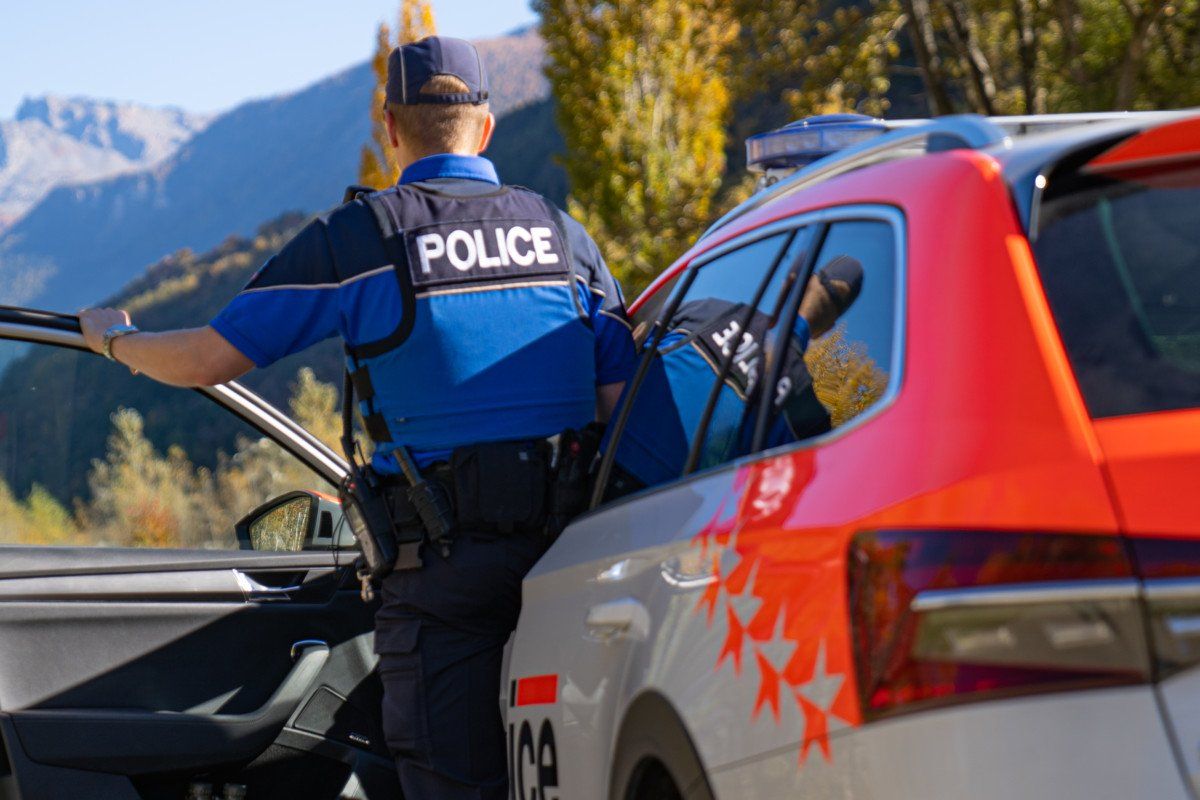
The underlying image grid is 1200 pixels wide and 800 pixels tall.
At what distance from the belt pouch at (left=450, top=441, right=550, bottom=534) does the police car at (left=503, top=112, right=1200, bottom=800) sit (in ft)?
2.42

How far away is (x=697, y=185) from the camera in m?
18.6

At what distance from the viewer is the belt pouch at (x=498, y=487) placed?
9.40 ft

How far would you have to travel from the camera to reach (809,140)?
2.77 metres

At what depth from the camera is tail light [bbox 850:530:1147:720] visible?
1405 millimetres

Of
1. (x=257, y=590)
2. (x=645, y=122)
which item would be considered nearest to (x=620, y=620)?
(x=257, y=590)

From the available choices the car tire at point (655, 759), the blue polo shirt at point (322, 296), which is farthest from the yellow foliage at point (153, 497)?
the car tire at point (655, 759)

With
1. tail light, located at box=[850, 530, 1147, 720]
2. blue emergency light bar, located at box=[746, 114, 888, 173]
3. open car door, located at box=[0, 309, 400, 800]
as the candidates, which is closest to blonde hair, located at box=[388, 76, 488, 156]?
blue emergency light bar, located at box=[746, 114, 888, 173]

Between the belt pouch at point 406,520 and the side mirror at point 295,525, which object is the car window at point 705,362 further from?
the side mirror at point 295,525

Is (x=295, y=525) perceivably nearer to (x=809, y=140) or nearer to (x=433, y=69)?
(x=433, y=69)

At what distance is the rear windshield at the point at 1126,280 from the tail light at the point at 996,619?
0.18 m

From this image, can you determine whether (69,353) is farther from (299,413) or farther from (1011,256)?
(1011,256)

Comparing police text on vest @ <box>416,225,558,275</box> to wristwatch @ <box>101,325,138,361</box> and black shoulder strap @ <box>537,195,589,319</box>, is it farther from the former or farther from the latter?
wristwatch @ <box>101,325,138,361</box>

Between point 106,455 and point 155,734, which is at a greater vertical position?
point 106,455

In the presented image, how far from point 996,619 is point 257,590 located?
271 cm
